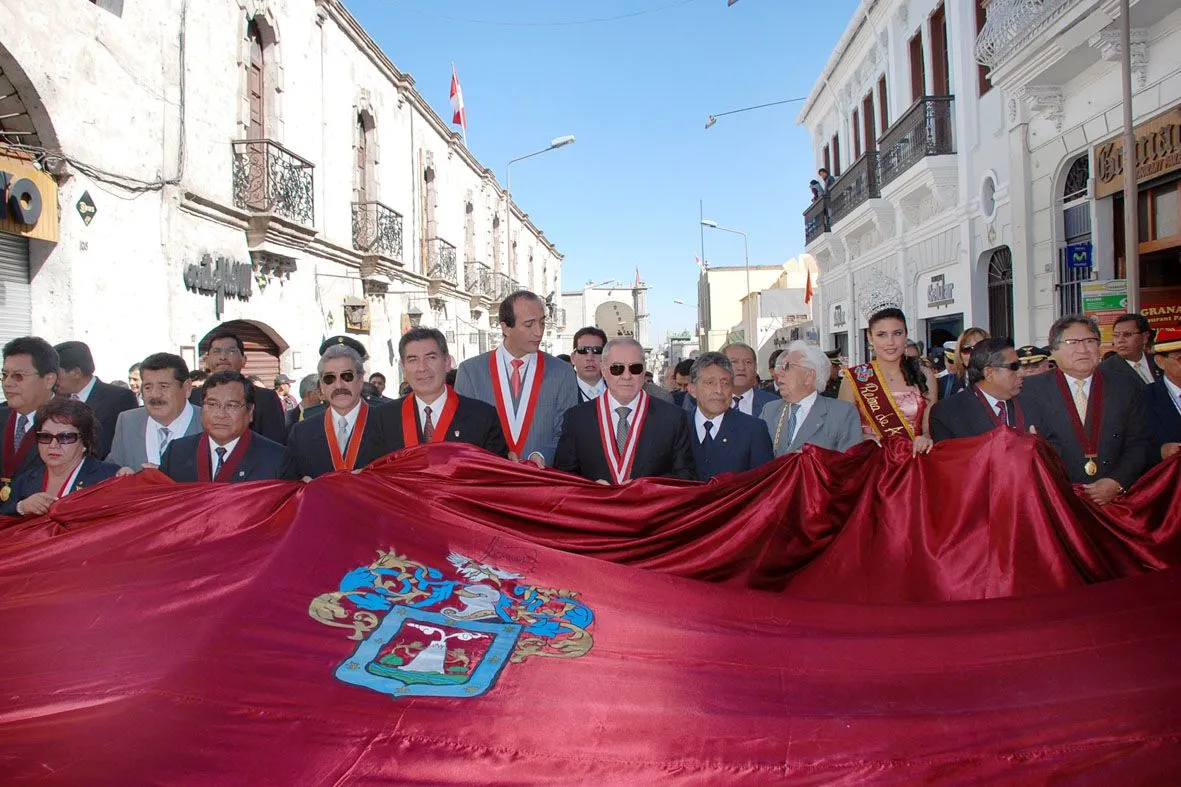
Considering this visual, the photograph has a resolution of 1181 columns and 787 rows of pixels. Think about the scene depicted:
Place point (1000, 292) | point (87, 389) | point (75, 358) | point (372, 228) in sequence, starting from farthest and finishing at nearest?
point (372, 228) → point (1000, 292) → point (87, 389) → point (75, 358)

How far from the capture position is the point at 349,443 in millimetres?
4723

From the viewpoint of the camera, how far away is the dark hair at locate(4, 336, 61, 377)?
4879mm

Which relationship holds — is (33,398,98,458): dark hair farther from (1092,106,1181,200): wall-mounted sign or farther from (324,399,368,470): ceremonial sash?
(1092,106,1181,200): wall-mounted sign

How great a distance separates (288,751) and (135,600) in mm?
1218

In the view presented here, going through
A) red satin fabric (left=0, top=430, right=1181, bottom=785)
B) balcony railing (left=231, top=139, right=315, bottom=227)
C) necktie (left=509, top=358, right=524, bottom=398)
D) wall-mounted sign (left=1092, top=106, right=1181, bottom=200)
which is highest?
balcony railing (left=231, top=139, right=315, bottom=227)

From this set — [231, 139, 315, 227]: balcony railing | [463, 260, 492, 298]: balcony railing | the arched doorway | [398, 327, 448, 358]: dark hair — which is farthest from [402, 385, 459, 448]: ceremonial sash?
[463, 260, 492, 298]: balcony railing

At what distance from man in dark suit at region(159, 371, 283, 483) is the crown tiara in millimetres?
16949

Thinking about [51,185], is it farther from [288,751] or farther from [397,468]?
[288,751]

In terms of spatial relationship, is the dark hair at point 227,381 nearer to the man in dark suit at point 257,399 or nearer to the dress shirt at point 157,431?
the dress shirt at point 157,431

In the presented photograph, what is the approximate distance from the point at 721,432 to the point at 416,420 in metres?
1.63

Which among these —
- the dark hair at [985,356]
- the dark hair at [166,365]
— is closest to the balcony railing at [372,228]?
the dark hair at [166,365]

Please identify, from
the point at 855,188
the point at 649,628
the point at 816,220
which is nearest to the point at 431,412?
the point at 649,628

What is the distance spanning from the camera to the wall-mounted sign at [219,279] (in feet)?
42.4

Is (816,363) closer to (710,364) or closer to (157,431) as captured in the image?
(710,364)
